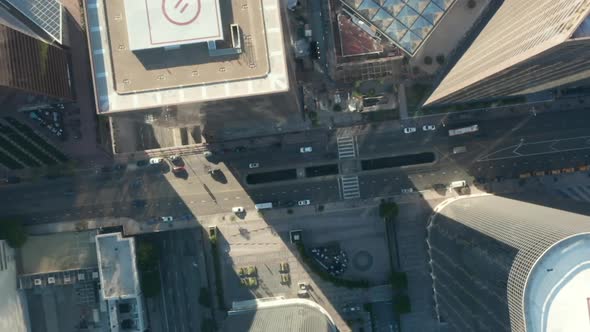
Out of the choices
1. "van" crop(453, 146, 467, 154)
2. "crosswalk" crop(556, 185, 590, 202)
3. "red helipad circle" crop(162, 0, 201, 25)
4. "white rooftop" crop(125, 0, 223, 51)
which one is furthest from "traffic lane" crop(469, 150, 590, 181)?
"red helipad circle" crop(162, 0, 201, 25)

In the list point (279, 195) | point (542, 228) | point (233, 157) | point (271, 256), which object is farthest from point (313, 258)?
point (542, 228)

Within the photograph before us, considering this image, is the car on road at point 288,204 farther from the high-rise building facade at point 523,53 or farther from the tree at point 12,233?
the tree at point 12,233

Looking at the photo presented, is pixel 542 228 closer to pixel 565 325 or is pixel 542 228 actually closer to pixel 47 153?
pixel 565 325

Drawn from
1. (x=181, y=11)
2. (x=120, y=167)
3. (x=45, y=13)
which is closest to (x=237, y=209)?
A: (x=120, y=167)

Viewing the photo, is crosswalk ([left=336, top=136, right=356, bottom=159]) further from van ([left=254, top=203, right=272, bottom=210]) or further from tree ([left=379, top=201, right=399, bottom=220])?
van ([left=254, top=203, right=272, bottom=210])

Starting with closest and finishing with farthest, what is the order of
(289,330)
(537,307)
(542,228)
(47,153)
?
1. (537,307)
2. (542,228)
3. (289,330)
4. (47,153)

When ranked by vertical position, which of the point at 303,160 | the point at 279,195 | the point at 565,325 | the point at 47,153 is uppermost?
the point at 47,153
